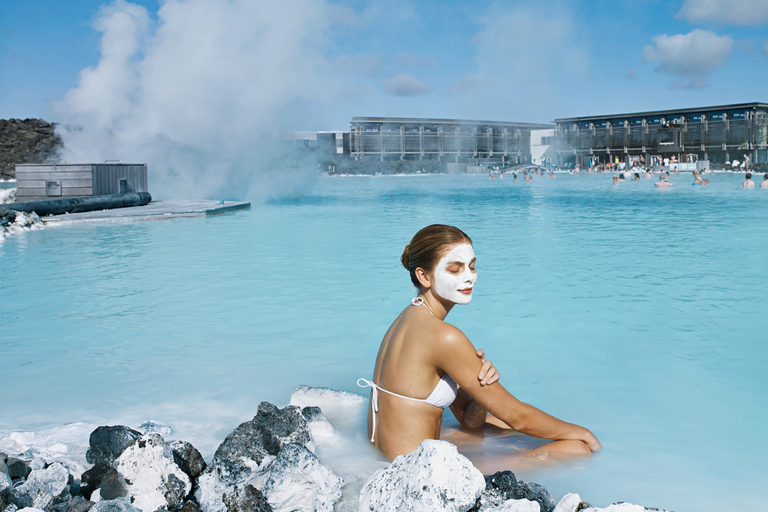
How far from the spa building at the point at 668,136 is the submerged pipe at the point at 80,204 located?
181ft

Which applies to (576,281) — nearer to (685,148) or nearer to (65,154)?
(65,154)

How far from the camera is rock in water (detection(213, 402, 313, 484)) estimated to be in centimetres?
263

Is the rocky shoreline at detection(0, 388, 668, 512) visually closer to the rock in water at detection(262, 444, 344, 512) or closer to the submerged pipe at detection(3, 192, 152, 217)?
the rock in water at detection(262, 444, 344, 512)

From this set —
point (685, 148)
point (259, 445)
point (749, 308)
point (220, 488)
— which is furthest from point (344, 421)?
point (685, 148)

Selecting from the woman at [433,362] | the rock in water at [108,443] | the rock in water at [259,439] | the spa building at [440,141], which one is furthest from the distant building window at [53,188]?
the spa building at [440,141]

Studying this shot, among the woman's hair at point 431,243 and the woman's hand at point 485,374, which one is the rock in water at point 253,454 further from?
the woman's hair at point 431,243

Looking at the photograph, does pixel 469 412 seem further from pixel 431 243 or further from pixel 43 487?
pixel 43 487

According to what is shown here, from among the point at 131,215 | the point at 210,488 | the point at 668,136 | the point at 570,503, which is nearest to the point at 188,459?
the point at 210,488

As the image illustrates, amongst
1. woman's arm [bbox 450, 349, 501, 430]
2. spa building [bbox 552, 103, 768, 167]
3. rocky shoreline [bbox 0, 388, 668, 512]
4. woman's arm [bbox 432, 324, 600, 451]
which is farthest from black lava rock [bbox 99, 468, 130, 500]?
spa building [bbox 552, 103, 768, 167]

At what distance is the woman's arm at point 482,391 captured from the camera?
8.01 feet

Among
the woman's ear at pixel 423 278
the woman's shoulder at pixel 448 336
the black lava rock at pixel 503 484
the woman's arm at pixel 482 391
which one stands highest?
the woman's ear at pixel 423 278

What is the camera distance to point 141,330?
579 cm

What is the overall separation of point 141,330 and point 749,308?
6.02 metres

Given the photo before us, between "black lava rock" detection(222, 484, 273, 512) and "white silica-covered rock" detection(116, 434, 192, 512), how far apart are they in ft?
0.73
